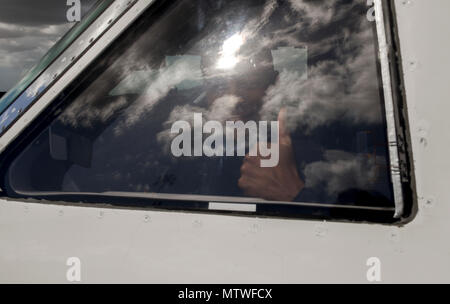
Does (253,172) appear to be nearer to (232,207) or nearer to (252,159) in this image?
(252,159)

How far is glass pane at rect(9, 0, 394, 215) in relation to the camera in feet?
4.70

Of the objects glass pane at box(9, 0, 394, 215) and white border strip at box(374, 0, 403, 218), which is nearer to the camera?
white border strip at box(374, 0, 403, 218)

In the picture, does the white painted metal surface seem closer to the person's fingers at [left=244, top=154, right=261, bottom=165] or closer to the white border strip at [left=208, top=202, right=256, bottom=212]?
the white border strip at [left=208, top=202, right=256, bottom=212]

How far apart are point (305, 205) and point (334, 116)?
0.28 m

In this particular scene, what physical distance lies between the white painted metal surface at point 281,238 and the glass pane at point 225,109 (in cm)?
13

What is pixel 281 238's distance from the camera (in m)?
1.32

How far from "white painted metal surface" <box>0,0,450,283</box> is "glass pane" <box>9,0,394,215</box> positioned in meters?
0.13

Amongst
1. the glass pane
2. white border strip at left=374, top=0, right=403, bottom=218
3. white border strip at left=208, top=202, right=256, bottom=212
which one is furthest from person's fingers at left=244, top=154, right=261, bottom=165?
white border strip at left=374, top=0, right=403, bottom=218

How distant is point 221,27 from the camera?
1.50 metres

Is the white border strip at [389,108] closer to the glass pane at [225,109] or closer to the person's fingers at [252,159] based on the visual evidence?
the glass pane at [225,109]

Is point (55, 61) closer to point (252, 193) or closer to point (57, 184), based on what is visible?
point (57, 184)

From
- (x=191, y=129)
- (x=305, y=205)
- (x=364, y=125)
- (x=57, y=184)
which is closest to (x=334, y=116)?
(x=364, y=125)

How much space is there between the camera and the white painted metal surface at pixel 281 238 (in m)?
1.26
